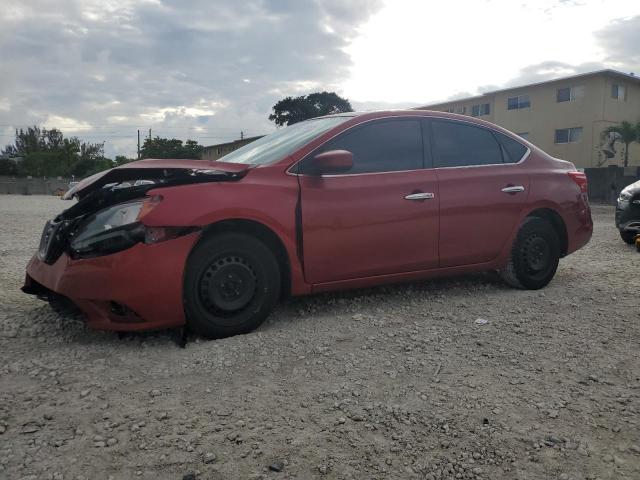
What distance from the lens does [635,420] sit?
8.04 ft

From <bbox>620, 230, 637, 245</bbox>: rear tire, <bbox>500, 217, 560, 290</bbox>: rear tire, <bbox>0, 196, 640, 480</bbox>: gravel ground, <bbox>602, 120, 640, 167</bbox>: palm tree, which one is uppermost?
<bbox>602, 120, 640, 167</bbox>: palm tree

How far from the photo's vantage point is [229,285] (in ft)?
11.2

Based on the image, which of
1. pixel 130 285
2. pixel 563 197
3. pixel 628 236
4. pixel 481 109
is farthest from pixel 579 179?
pixel 481 109

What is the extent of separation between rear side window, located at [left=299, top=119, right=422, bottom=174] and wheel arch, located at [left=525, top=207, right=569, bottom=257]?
1363mm

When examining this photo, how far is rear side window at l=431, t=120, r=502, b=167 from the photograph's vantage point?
14.3 ft

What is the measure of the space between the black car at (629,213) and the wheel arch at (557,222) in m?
3.52

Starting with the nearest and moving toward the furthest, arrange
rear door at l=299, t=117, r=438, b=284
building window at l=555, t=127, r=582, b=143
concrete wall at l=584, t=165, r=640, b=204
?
rear door at l=299, t=117, r=438, b=284 < concrete wall at l=584, t=165, r=640, b=204 < building window at l=555, t=127, r=582, b=143

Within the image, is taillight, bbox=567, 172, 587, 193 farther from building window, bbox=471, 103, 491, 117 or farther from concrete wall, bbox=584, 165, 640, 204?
building window, bbox=471, 103, 491, 117

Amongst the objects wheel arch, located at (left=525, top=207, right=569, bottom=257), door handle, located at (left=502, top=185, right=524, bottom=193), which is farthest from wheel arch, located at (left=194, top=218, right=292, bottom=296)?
wheel arch, located at (left=525, top=207, right=569, bottom=257)

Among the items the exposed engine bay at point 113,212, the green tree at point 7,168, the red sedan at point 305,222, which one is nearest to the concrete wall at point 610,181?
the red sedan at point 305,222

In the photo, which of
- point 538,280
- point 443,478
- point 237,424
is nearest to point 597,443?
point 443,478

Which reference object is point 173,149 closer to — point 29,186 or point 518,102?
point 29,186

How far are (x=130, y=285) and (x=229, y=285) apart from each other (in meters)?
0.61

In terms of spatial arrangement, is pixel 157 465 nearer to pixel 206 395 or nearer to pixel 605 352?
pixel 206 395
